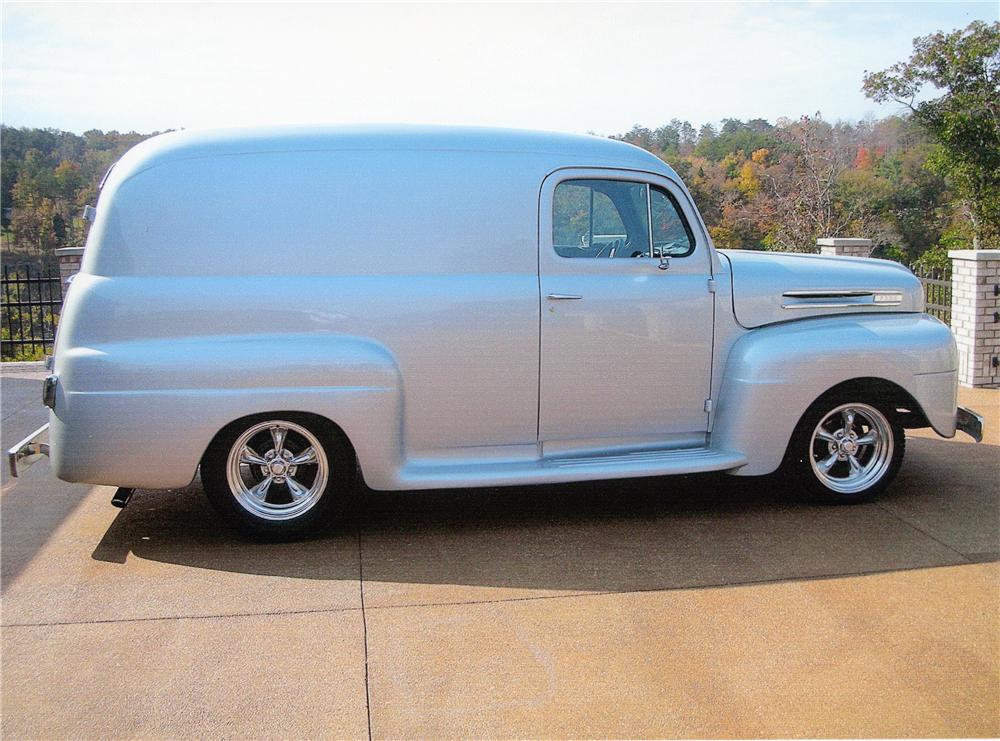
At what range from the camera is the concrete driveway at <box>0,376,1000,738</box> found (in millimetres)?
3752

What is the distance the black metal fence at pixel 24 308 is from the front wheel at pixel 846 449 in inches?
390

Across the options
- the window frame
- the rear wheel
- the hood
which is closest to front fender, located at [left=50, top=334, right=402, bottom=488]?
the rear wheel

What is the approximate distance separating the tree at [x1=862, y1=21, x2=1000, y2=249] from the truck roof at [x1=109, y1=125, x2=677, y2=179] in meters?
24.5

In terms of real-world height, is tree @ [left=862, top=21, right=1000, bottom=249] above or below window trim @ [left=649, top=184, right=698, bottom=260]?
above

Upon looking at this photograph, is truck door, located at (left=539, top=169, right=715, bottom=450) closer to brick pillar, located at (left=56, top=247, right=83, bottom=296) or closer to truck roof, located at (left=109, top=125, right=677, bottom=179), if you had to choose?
truck roof, located at (left=109, top=125, right=677, bottom=179)

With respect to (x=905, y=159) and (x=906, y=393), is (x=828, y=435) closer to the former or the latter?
(x=906, y=393)

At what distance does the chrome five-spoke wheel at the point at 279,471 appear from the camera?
547 centimetres

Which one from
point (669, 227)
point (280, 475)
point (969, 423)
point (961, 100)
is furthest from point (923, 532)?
point (961, 100)

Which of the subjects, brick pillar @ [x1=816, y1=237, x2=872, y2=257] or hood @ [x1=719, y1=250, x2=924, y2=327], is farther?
brick pillar @ [x1=816, y1=237, x2=872, y2=257]

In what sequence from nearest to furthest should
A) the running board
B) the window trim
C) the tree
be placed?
the running board < the window trim < the tree

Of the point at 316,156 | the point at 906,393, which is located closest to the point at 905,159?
the point at 906,393

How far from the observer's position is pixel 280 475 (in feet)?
18.1

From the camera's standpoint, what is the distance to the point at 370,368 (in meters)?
5.38

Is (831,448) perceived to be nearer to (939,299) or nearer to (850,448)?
(850,448)
